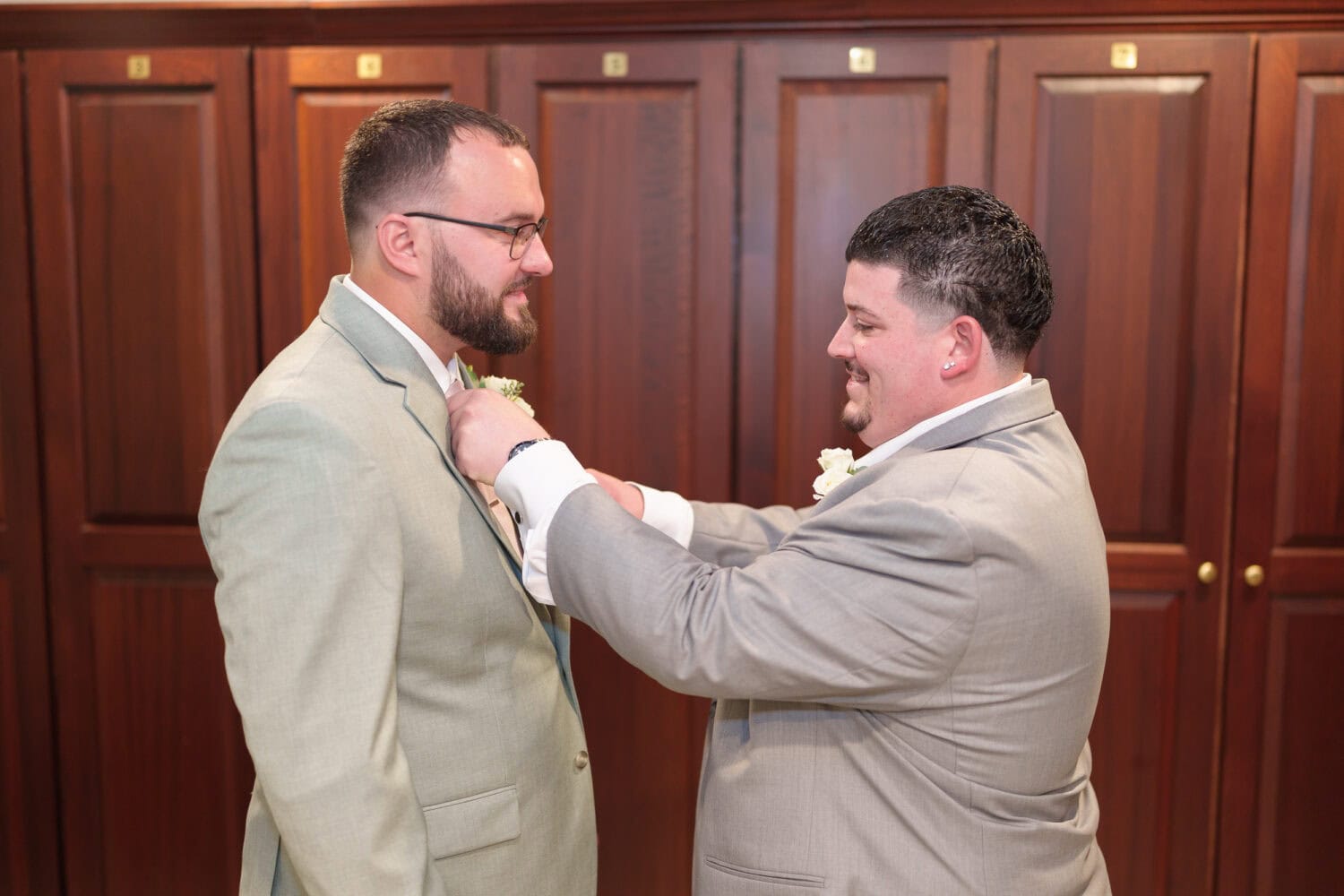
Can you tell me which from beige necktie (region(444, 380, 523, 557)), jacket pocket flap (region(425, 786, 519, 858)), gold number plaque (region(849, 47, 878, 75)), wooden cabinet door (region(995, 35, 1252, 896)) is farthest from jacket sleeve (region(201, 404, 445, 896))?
wooden cabinet door (region(995, 35, 1252, 896))

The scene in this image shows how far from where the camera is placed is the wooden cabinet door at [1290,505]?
2.42m

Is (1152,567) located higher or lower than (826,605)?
lower

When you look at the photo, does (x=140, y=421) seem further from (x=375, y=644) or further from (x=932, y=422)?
(x=932, y=422)

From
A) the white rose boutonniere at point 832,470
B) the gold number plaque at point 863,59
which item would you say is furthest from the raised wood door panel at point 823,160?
the white rose boutonniere at point 832,470

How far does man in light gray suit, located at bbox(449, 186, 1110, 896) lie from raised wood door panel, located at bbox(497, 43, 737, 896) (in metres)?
1.09

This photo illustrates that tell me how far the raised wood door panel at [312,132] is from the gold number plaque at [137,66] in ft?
0.85

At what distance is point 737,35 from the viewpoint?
2.46 meters

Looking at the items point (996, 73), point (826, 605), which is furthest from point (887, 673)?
point (996, 73)

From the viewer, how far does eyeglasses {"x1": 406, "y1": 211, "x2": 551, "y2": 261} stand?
1.48 meters

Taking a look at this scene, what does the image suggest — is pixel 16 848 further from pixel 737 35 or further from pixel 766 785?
pixel 737 35

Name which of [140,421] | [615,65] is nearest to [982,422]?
[615,65]

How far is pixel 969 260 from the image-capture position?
1373 millimetres

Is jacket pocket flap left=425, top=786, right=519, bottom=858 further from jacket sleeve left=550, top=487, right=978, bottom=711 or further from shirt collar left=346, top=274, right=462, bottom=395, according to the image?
shirt collar left=346, top=274, right=462, bottom=395

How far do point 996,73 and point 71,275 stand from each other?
7.18ft
